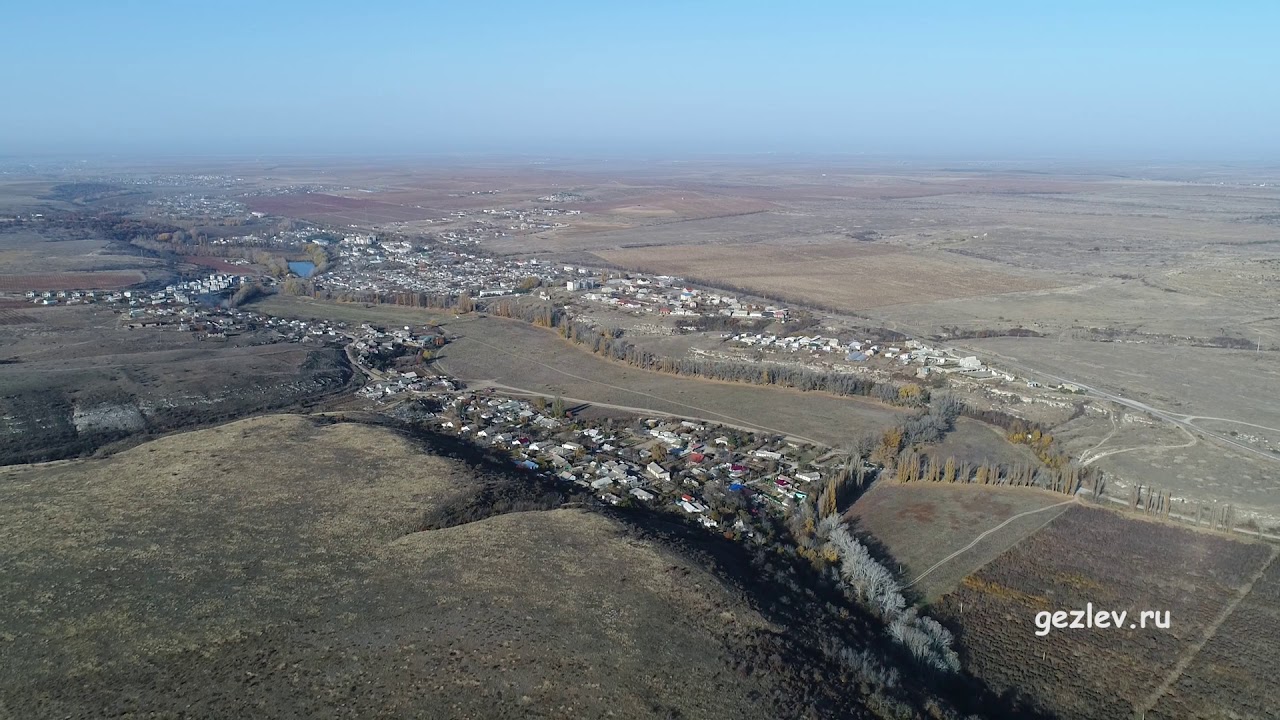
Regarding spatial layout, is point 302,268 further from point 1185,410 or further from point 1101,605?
point 1101,605

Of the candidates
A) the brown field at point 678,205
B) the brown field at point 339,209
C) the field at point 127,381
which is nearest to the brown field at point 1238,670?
the field at point 127,381

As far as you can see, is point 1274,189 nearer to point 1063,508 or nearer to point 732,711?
point 1063,508

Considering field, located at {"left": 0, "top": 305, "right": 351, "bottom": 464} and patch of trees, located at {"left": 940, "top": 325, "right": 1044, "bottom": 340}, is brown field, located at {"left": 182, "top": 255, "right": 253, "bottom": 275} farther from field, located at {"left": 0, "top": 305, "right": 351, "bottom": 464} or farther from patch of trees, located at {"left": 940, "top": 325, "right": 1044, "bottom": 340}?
patch of trees, located at {"left": 940, "top": 325, "right": 1044, "bottom": 340}

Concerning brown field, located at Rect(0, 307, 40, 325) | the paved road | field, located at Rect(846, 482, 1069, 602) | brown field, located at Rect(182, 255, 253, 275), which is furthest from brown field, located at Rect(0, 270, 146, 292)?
the paved road

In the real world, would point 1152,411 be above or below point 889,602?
above

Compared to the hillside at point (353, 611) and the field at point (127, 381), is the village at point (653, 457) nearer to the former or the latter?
the hillside at point (353, 611)

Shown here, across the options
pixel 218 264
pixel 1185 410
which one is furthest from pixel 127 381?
pixel 1185 410
